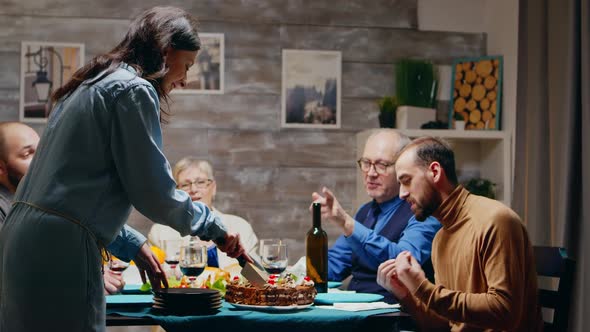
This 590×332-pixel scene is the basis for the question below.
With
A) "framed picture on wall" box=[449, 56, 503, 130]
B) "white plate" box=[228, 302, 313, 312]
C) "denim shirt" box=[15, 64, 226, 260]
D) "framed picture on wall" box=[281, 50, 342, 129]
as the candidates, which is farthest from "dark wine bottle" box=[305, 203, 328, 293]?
"framed picture on wall" box=[449, 56, 503, 130]

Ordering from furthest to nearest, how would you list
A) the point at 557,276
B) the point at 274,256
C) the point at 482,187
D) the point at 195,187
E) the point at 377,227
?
the point at 482,187 < the point at 195,187 < the point at 377,227 < the point at 274,256 < the point at 557,276

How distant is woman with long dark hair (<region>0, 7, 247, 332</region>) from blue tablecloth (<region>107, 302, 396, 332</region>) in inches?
12.4

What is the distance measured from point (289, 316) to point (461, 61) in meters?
2.96

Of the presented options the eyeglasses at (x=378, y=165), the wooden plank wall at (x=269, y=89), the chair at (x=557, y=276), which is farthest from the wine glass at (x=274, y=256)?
the wooden plank wall at (x=269, y=89)

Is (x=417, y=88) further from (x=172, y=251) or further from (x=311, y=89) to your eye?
(x=172, y=251)

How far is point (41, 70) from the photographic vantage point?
14.9ft

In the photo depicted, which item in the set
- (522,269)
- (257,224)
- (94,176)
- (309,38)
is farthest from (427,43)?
(94,176)

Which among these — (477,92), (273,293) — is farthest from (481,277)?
(477,92)

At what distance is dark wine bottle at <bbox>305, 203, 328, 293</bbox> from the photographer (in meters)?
2.65

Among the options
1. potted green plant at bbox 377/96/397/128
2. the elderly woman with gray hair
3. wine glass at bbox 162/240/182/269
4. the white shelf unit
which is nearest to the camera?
wine glass at bbox 162/240/182/269

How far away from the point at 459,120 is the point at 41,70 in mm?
2507

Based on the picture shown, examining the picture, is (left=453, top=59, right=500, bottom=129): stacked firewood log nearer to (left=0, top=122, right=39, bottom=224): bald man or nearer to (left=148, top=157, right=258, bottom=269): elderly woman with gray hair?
(left=148, top=157, right=258, bottom=269): elderly woman with gray hair

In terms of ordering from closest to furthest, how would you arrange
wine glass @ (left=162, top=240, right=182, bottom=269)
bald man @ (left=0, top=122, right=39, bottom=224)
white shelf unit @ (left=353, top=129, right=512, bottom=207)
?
wine glass @ (left=162, top=240, right=182, bottom=269) < bald man @ (left=0, top=122, right=39, bottom=224) < white shelf unit @ (left=353, top=129, right=512, bottom=207)

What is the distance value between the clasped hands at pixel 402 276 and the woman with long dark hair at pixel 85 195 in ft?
2.05
